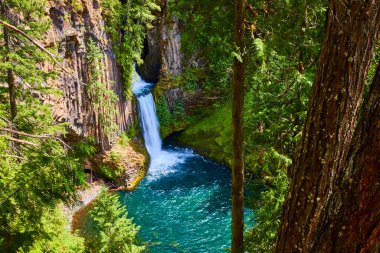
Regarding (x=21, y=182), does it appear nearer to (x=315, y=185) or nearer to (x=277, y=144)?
(x=315, y=185)

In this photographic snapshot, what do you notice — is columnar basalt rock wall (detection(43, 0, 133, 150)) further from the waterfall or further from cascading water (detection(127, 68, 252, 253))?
cascading water (detection(127, 68, 252, 253))

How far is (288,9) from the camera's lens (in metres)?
6.39

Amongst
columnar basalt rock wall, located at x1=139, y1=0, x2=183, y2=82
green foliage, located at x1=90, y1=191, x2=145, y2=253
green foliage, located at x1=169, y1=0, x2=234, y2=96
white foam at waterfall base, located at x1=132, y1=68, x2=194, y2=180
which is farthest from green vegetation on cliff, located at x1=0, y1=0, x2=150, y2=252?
columnar basalt rock wall, located at x1=139, y1=0, x2=183, y2=82

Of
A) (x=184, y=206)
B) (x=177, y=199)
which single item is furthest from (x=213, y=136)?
(x=184, y=206)

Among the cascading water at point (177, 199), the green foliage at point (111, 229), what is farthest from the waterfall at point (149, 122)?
the green foliage at point (111, 229)

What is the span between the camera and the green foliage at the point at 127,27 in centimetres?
1739

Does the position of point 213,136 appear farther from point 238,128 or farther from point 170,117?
point 238,128

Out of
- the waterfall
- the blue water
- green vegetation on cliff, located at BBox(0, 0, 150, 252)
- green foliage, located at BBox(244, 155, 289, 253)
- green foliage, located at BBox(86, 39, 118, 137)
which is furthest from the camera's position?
the waterfall

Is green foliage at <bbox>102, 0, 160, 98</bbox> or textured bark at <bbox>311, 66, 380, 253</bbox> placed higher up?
green foliage at <bbox>102, 0, 160, 98</bbox>

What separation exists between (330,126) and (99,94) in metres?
14.9

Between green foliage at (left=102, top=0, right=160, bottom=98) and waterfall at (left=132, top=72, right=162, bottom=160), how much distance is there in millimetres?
2072

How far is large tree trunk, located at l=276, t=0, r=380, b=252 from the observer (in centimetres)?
239

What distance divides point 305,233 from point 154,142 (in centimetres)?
1948

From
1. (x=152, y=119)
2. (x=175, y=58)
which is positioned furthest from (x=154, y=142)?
(x=175, y=58)
